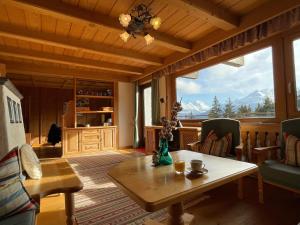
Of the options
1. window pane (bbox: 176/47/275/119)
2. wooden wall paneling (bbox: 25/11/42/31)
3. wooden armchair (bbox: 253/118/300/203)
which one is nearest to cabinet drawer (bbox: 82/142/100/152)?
window pane (bbox: 176/47/275/119)

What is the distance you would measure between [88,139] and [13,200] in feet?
13.9

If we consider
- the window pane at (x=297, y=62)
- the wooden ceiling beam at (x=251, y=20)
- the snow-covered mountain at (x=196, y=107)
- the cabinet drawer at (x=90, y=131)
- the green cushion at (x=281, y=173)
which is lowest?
the green cushion at (x=281, y=173)

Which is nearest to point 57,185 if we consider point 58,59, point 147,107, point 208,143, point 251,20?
point 208,143

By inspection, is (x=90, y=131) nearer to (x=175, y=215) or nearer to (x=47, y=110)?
(x=47, y=110)

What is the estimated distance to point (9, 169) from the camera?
3.65 feet

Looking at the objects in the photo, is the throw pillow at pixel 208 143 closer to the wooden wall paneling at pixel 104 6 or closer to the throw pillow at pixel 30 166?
the throw pillow at pixel 30 166

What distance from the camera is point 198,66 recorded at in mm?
3787

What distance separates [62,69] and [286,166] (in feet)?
16.9

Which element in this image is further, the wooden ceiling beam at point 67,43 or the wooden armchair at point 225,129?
the wooden ceiling beam at point 67,43

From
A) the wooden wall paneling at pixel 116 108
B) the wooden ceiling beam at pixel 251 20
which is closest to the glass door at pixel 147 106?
the wooden wall paneling at pixel 116 108

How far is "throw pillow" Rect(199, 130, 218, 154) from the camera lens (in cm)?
247

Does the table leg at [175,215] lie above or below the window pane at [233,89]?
below

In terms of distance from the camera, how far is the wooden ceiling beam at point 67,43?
2.75 meters

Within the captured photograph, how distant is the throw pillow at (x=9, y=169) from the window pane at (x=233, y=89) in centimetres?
300
